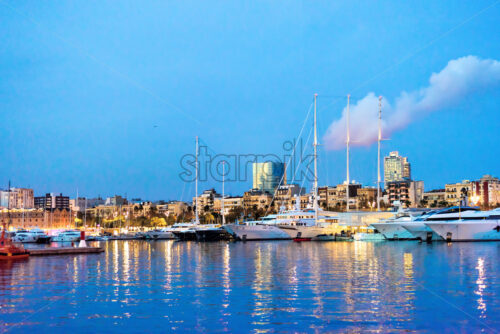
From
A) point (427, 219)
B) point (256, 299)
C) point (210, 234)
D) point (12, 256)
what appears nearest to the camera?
point (256, 299)

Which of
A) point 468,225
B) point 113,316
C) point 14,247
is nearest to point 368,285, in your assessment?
point 113,316

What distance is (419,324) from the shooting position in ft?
51.2

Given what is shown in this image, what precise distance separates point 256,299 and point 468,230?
54.1m

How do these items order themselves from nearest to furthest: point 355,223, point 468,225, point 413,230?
point 468,225 < point 413,230 < point 355,223

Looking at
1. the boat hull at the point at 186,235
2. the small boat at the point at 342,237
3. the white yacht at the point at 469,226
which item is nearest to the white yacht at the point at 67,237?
the boat hull at the point at 186,235

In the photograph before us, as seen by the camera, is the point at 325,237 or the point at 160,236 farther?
the point at 160,236

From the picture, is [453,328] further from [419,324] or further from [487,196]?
[487,196]

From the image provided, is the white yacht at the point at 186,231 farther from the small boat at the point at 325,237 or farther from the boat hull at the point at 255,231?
the small boat at the point at 325,237

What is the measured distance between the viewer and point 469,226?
67.1 m

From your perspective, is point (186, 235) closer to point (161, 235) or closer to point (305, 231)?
point (161, 235)

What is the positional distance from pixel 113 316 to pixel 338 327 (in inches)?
276

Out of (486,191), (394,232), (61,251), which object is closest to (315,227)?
(394,232)

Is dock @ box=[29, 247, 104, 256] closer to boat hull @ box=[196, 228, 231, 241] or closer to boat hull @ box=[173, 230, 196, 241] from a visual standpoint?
boat hull @ box=[196, 228, 231, 241]

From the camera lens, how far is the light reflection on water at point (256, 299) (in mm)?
15883
